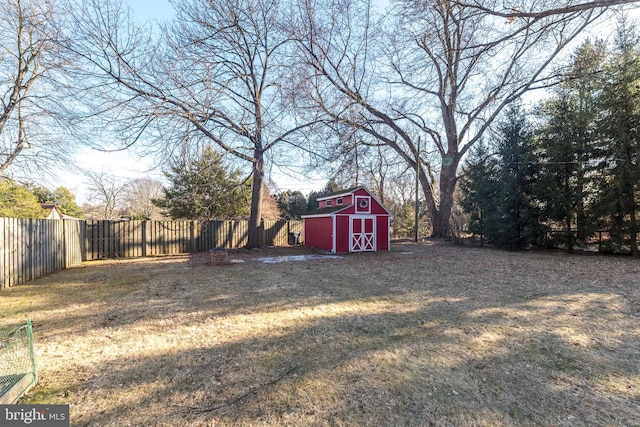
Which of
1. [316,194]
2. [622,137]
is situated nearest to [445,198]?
[622,137]

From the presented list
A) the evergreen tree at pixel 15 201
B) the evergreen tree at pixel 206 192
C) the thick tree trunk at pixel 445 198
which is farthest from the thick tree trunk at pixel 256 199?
the thick tree trunk at pixel 445 198

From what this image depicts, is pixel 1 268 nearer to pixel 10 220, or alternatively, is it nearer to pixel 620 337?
pixel 10 220

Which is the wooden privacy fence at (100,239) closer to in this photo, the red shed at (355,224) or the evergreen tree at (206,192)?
the evergreen tree at (206,192)

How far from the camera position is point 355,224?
1442 cm

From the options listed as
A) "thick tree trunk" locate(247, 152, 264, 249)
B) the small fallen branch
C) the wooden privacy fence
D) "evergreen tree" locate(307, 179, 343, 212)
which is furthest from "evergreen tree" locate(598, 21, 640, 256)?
"evergreen tree" locate(307, 179, 343, 212)

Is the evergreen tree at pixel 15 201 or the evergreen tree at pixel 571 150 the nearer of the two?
the evergreen tree at pixel 15 201

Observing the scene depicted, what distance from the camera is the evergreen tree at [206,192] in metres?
13.0

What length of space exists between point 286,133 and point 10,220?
9.74 meters

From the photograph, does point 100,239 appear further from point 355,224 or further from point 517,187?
point 517,187

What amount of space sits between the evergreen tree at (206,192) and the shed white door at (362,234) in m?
6.02

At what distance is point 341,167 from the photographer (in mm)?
17703

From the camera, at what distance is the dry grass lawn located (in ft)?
8.12

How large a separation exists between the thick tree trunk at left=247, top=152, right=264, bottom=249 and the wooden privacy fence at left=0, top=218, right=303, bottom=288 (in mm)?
2355

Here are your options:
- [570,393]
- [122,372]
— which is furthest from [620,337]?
[122,372]
